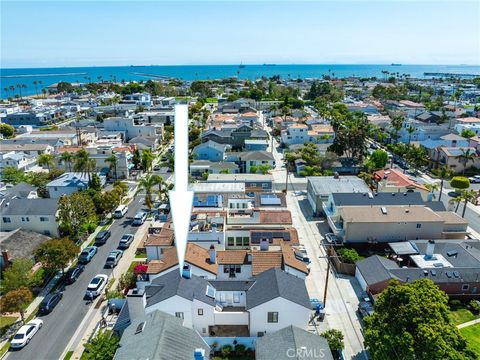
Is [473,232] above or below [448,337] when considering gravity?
below

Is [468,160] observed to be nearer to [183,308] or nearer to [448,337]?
[448,337]

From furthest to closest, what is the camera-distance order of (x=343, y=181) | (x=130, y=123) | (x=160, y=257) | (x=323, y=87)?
1. (x=323, y=87)
2. (x=130, y=123)
3. (x=343, y=181)
4. (x=160, y=257)

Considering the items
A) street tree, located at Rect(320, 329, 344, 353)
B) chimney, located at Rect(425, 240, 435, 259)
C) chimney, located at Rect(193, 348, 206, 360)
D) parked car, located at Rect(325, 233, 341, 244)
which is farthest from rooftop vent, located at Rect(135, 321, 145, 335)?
chimney, located at Rect(425, 240, 435, 259)

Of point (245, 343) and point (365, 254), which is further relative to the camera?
point (365, 254)

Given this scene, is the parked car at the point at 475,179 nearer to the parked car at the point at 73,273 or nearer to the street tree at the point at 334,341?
the street tree at the point at 334,341

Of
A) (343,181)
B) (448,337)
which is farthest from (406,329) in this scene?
(343,181)

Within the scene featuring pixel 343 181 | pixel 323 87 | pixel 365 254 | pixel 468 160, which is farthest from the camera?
pixel 323 87
